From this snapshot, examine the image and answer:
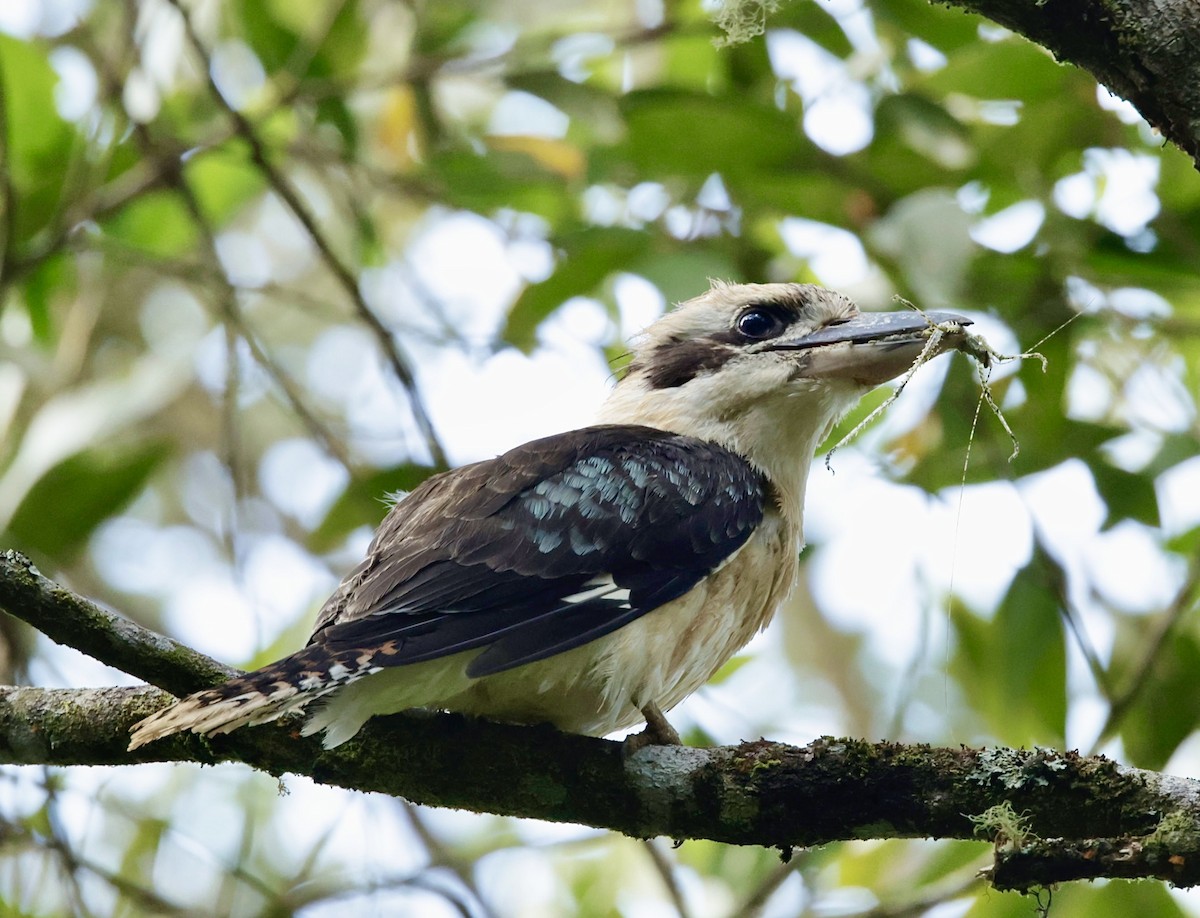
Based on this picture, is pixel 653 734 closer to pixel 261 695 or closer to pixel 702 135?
pixel 261 695

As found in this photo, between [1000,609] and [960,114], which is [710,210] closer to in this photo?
[960,114]

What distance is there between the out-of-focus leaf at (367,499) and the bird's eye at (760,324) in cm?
148

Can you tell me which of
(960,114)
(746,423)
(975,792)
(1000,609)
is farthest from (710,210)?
(975,792)

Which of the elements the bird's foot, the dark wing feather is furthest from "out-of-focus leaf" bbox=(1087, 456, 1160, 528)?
the bird's foot

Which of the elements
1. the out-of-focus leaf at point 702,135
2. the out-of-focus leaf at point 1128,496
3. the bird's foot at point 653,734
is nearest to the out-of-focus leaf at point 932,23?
the out-of-focus leaf at point 702,135

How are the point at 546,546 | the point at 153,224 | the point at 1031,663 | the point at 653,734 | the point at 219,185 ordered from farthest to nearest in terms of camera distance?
the point at 219,185
the point at 153,224
the point at 1031,663
the point at 546,546
the point at 653,734

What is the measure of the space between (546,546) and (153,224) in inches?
152

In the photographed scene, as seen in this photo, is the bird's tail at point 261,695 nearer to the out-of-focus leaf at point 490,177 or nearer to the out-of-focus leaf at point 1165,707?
the out-of-focus leaf at point 490,177

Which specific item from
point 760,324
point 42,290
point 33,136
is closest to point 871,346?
point 760,324

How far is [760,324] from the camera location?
4891 millimetres

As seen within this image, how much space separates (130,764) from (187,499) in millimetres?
7344

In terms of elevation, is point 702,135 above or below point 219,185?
below

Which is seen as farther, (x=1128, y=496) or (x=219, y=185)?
(x=219, y=185)

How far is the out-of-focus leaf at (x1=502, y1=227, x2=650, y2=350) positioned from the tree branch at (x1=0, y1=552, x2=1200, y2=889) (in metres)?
2.31
